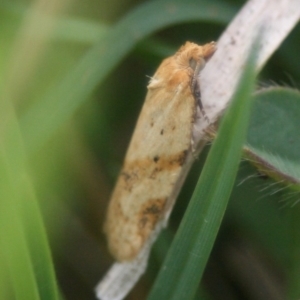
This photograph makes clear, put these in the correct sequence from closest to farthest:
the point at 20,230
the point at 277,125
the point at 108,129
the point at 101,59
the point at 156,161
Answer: the point at 20,230
the point at 277,125
the point at 156,161
the point at 101,59
the point at 108,129

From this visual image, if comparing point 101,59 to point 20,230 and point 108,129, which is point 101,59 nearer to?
point 108,129

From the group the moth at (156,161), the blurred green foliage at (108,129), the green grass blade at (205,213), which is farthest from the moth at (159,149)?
the green grass blade at (205,213)

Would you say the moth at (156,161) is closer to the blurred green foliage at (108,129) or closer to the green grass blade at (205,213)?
the blurred green foliage at (108,129)

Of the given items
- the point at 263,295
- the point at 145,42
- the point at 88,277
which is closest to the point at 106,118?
the point at 145,42

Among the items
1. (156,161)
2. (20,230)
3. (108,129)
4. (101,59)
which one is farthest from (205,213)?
(108,129)

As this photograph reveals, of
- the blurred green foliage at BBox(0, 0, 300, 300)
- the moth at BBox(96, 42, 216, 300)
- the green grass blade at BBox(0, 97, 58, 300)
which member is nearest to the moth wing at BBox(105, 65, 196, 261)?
the moth at BBox(96, 42, 216, 300)

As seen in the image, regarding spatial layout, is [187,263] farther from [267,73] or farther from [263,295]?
[267,73]
